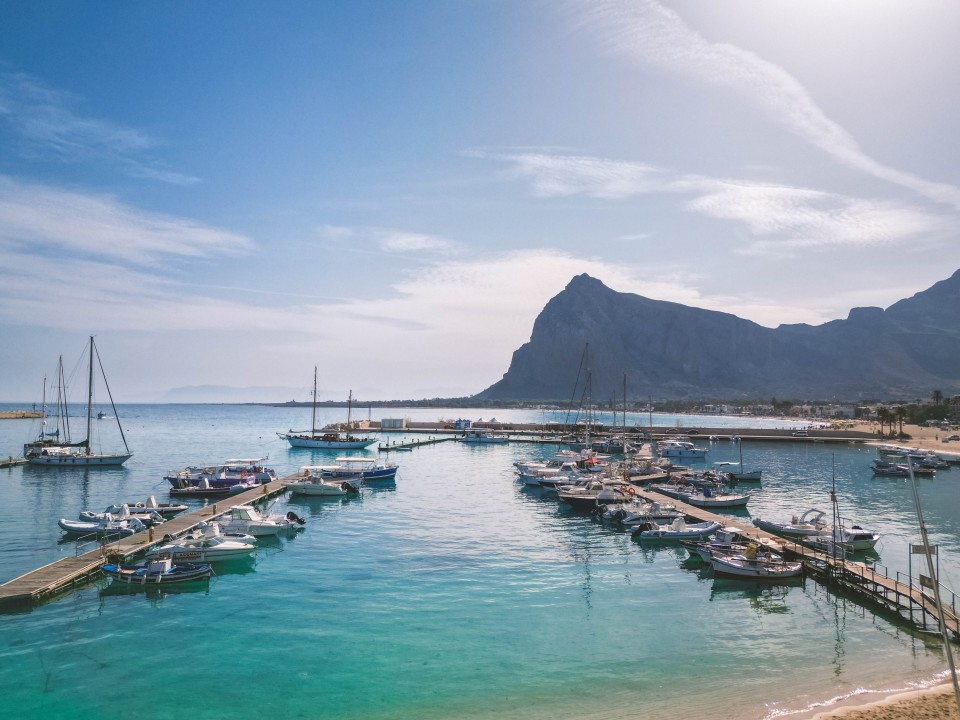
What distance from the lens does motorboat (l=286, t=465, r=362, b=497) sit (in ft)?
215

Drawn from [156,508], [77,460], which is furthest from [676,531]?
[77,460]

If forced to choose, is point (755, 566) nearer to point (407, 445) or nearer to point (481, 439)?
point (407, 445)

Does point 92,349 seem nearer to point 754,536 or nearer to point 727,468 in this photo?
point 754,536

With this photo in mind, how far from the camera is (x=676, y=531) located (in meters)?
45.4

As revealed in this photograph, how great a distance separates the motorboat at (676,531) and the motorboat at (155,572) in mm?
29559

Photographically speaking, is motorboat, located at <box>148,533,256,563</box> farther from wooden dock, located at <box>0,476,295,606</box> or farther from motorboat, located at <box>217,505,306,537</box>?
motorboat, located at <box>217,505,306,537</box>

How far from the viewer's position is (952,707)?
19875mm

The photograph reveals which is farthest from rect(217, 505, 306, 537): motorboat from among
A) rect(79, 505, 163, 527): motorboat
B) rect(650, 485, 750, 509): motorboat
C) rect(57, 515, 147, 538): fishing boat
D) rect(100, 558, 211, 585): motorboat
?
rect(650, 485, 750, 509): motorboat

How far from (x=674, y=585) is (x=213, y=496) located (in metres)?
48.8

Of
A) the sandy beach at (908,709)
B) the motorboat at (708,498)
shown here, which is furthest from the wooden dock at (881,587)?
the motorboat at (708,498)

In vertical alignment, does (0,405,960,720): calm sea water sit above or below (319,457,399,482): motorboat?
below

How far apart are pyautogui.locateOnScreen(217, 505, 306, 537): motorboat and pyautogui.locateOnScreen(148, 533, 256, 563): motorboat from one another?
490 centimetres

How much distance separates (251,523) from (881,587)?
40.0 metres

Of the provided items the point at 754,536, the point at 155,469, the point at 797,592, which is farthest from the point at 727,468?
the point at 155,469
